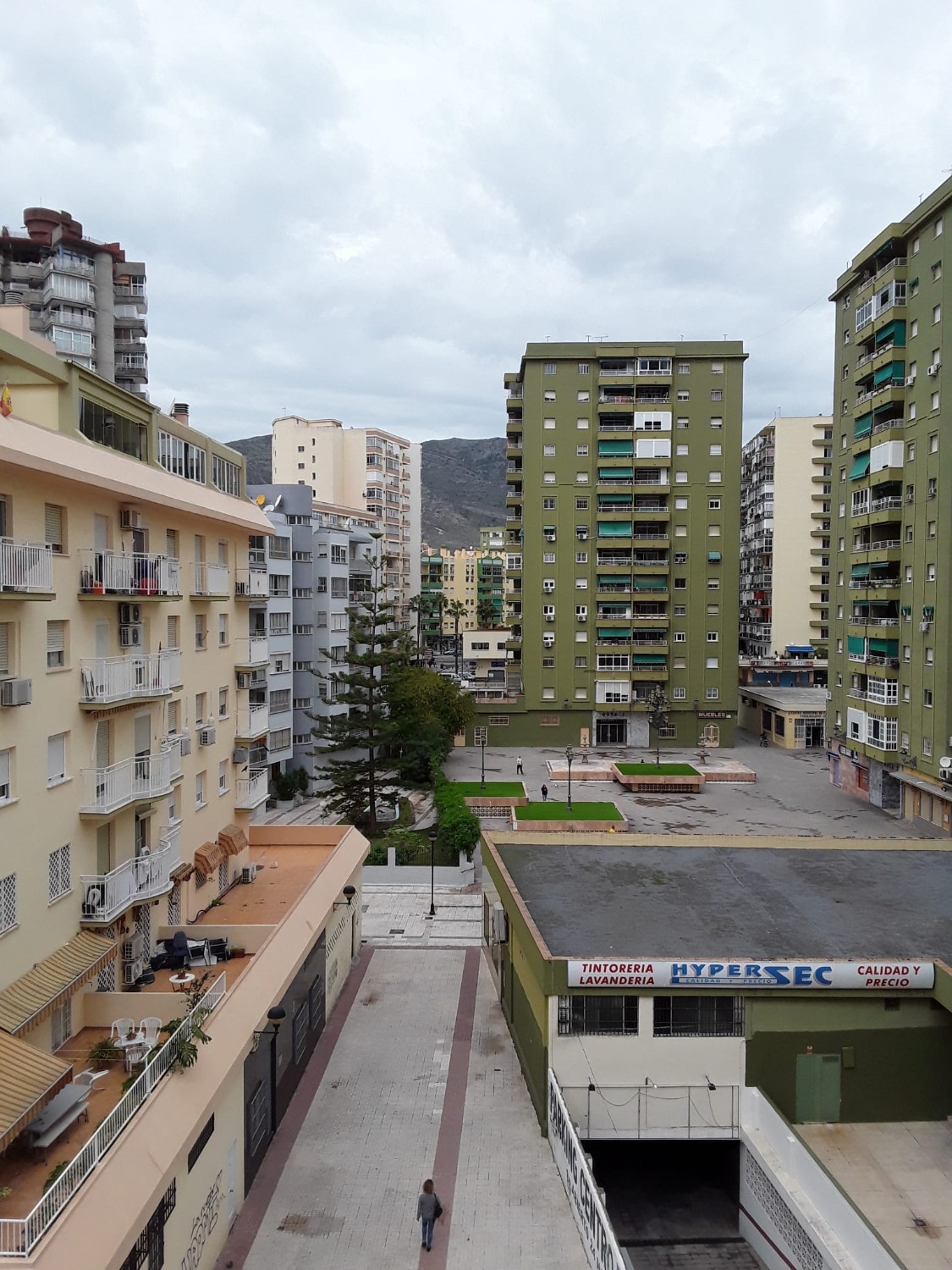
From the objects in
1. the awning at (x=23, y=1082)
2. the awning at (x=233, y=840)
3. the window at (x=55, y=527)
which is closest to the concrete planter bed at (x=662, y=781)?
the awning at (x=233, y=840)

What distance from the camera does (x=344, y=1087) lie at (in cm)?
1681

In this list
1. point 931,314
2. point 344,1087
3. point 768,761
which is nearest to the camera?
point 344,1087

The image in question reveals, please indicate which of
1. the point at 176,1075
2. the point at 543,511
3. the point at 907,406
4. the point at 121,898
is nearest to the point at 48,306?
the point at 543,511

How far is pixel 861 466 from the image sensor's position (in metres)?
40.9

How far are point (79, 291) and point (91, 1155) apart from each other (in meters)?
60.9

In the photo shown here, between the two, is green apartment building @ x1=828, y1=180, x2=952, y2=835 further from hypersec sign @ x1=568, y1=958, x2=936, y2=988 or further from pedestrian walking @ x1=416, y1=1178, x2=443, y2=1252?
pedestrian walking @ x1=416, y1=1178, x2=443, y2=1252

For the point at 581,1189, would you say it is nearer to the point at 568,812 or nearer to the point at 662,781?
the point at 568,812

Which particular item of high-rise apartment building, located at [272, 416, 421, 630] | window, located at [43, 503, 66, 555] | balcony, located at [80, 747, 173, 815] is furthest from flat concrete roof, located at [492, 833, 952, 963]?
high-rise apartment building, located at [272, 416, 421, 630]

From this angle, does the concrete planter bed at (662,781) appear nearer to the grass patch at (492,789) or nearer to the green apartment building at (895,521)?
the grass patch at (492,789)

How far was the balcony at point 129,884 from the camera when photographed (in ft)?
46.0

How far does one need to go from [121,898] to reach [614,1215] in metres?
9.76

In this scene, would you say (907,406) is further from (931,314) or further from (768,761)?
(768,761)

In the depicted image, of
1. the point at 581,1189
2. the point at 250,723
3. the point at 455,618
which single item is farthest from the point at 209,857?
the point at 455,618

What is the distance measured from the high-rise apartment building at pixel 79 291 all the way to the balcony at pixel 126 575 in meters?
49.0
